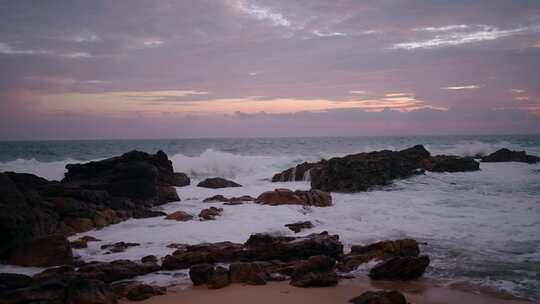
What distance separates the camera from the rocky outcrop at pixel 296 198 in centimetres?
1458

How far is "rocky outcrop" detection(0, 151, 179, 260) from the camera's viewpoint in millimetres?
8992

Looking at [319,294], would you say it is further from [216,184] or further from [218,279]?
[216,184]

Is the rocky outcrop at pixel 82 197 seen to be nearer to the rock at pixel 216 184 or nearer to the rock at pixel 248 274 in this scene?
the rock at pixel 216 184

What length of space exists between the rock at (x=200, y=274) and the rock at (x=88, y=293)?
1.30 metres

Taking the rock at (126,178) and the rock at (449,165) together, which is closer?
the rock at (126,178)

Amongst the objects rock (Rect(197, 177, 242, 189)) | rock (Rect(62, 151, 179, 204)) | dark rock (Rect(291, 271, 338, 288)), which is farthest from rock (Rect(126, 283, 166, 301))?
rock (Rect(197, 177, 242, 189))

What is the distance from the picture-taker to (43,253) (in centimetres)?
811

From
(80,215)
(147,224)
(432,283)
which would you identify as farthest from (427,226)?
(80,215)

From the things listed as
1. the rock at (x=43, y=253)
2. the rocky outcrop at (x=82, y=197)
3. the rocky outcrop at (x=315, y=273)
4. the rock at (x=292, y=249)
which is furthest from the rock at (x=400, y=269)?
the rocky outcrop at (x=82, y=197)

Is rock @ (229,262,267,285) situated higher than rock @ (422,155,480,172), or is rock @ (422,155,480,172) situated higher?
rock @ (422,155,480,172)

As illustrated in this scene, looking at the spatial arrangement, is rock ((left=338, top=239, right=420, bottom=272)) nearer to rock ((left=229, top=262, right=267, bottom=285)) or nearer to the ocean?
the ocean

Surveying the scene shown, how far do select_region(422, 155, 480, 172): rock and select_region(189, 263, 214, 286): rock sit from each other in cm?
1897

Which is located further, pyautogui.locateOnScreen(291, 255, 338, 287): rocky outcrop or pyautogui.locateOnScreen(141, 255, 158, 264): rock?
pyautogui.locateOnScreen(141, 255, 158, 264): rock

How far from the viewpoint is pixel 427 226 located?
11.1 meters
